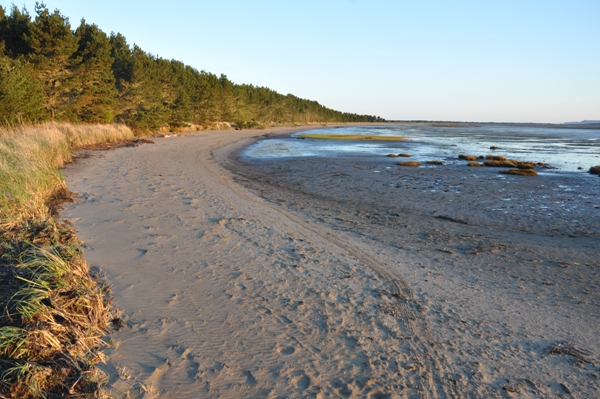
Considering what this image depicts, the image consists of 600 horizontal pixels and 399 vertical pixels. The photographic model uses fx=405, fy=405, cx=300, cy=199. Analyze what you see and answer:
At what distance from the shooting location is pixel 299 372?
329 cm

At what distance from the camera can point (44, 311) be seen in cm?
330

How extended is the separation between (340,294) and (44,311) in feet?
9.83

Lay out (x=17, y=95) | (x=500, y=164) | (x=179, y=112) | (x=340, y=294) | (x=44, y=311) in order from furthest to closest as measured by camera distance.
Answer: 1. (x=179, y=112)
2. (x=500, y=164)
3. (x=17, y=95)
4. (x=340, y=294)
5. (x=44, y=311)

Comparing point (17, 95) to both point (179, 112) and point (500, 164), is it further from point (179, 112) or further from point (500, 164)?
point (500, 164)

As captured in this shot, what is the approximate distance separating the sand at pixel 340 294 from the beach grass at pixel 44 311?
0.84 ft

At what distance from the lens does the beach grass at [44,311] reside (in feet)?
9.08

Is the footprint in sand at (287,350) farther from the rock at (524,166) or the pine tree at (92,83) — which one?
the pine tree at (92,83)

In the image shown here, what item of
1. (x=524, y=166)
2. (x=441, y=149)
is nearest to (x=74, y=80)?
(x=524, y=166)

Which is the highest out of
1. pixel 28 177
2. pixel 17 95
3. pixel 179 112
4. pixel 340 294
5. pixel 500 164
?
pixel 17 95

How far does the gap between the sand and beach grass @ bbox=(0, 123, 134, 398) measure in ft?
0.84

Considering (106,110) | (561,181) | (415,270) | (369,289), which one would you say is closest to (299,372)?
(369,289)

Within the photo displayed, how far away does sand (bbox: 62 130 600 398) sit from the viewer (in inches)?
128

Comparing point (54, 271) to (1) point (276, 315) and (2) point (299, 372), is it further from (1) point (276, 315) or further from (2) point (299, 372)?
(2) point (299, 372)

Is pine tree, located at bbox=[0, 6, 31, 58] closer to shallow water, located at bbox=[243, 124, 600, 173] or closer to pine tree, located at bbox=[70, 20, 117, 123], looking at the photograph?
pine tree, located at bbox=[70, 20, 117, 123]
